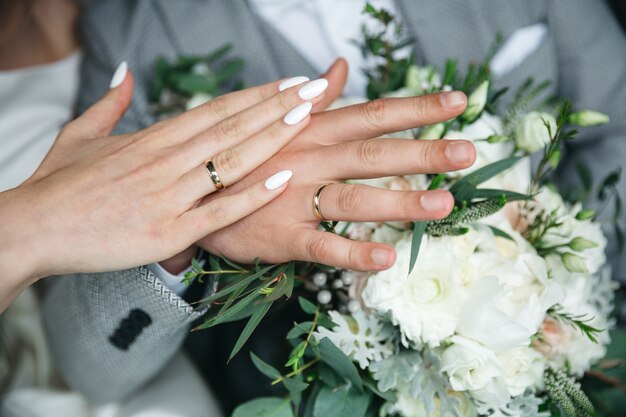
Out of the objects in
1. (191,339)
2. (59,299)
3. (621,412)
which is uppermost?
(59,299)

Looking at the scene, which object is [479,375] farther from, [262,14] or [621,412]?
[262,14]

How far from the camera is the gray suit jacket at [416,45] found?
1034 millimetres

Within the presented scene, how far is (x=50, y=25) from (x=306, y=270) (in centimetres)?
97

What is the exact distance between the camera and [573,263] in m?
0.64

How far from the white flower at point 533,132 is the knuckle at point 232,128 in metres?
0.39

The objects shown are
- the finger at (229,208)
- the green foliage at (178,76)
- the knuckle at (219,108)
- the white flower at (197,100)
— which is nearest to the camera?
the finger at (229,208)

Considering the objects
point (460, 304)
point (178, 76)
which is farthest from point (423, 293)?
point (178, 76)

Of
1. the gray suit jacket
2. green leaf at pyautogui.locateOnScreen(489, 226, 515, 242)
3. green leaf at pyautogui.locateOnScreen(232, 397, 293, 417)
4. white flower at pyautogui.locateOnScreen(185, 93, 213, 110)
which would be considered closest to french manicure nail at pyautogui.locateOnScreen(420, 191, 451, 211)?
green leaf at pyautogui.locateOnScreen(489, 226, 515, 242)

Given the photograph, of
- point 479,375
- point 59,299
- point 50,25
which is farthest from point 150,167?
point 50,25

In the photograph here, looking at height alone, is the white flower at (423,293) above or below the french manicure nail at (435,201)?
below

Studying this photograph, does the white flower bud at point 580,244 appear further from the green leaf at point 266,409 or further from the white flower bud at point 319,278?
the green leaf at point 266,409

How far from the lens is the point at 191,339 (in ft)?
3.59

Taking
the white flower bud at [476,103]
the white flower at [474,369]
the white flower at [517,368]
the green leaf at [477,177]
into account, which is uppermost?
the white flower bud at [476,103]

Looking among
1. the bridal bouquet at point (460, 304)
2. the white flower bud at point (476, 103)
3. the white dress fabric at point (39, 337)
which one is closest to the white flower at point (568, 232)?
the bridal bouquet at point (460, 304)
